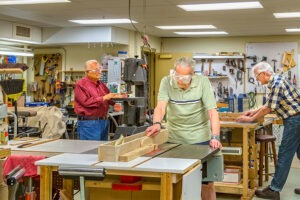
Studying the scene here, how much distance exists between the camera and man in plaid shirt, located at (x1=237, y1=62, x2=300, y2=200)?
4758 millimetres

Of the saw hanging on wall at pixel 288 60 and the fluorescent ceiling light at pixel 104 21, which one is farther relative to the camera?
the saw hanging on wall at pixel 288 60

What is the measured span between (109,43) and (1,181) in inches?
273

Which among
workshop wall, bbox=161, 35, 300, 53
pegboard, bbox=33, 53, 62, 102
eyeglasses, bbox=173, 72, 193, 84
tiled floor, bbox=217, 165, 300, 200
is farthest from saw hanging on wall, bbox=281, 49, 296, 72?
eyeglasses, bbox=173, 72, 193, 84

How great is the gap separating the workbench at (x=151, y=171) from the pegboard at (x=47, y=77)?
24.1ft

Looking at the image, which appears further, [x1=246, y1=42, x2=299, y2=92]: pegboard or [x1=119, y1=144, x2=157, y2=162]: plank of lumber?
[x1=246, y1=42, x2=299, y2=92]: pegboard

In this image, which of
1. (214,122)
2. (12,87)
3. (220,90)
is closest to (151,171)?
(214,122)

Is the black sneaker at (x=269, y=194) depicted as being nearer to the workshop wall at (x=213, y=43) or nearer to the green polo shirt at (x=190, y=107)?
the green polo shirt at (x=190, y=107)

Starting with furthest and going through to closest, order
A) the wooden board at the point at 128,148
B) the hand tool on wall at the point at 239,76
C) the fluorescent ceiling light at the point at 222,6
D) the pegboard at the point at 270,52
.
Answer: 1. the hand tool on wall at the point at 239,76
2. the pegboard at the point at 270,52
3. the fluorescent ceiling light at the point at 222,6
4. the wooden board at the point at 128,148

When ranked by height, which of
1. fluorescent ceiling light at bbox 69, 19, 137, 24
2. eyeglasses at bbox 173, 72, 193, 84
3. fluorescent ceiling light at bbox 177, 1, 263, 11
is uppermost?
fluorescent ceiling light at bbox 177, 1, 263, 11

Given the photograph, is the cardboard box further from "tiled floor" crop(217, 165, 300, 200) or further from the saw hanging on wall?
the saw hanging on wall

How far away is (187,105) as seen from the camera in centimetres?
351

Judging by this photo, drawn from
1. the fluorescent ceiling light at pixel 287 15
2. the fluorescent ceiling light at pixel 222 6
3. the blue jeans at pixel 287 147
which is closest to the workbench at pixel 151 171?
the blue jeans at pixel 287 147

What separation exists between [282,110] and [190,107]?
5.72 feet

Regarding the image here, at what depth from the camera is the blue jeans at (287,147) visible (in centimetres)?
485
